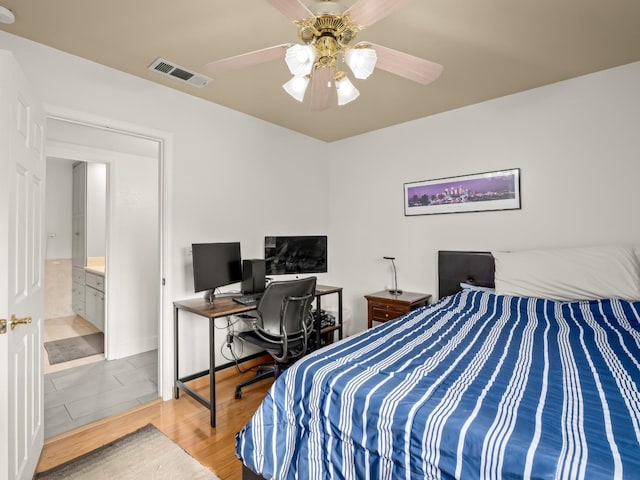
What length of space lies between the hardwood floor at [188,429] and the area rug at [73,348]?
157 cm

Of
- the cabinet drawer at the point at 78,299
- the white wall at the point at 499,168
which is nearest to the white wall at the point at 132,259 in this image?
the cabinet drawer at the point at 78,299

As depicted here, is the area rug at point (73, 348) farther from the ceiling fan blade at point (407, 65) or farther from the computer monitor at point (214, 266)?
the ceiling fan blade at point (407, 65)

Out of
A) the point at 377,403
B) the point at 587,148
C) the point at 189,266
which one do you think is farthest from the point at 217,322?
the point at 587,148

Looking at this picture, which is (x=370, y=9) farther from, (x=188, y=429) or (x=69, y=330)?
(x=69, y=330)

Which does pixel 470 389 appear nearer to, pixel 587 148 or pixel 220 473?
pixel 220 473

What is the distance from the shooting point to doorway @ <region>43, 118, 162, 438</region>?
2.95 metres

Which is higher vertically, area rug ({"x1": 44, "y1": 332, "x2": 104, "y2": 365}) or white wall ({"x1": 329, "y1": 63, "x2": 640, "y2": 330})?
white wall ({"x1": 329, "y1": 63, "x2": 640, "y2": 330})

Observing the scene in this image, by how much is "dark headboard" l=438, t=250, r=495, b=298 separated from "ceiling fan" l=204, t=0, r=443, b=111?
1861mm

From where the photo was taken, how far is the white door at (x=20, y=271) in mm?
1373

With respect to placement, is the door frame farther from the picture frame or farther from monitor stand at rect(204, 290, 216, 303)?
the picture frame

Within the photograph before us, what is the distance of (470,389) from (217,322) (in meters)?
2.41

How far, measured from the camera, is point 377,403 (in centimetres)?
119

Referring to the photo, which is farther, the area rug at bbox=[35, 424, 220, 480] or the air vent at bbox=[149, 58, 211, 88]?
the air vent at bbox=[149, 58, 211, 88]

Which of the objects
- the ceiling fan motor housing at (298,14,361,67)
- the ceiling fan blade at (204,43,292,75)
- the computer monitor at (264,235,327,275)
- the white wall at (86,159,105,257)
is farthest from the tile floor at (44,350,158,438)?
the ceiling fan motor housing at (298,14,361,67)
